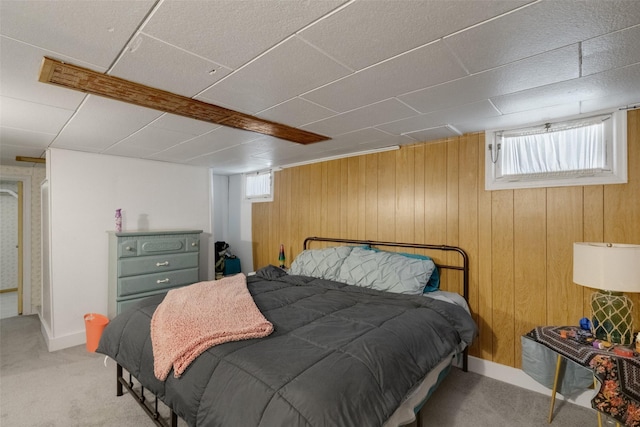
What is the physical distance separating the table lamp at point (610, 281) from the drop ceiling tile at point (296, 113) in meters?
2.02

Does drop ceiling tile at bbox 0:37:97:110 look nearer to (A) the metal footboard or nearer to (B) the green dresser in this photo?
(B) the green dresser

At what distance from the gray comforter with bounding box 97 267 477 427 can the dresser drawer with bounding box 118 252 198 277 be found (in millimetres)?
1254

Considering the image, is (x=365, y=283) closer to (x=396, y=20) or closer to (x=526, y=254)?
(x=526, y=254)

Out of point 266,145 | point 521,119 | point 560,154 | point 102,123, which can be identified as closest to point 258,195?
point 266,145

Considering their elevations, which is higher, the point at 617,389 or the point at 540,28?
the point at 540,28

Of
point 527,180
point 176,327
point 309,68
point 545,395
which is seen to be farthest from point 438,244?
point 176,327

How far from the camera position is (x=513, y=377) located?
2627mm

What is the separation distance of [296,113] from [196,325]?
165cm

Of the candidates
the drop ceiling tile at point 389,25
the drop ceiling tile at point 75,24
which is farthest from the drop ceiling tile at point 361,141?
the drop ceiling tile at point 75,24

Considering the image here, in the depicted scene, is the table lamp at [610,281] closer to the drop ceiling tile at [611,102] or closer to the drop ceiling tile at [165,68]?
the drop ceiling tile at [611,102]

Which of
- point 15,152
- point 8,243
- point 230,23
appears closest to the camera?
point 230,23

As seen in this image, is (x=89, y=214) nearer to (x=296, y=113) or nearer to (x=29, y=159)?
(x=29, y=159)

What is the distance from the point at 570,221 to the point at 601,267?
0.62 meters

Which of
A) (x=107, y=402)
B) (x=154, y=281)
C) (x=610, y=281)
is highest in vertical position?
(x=610, y=281)
